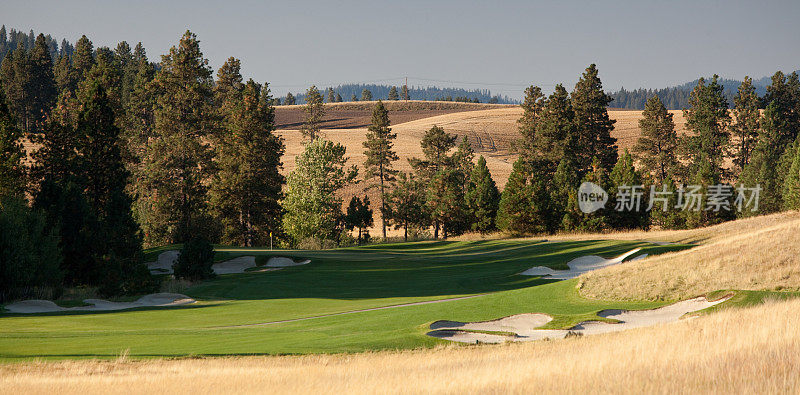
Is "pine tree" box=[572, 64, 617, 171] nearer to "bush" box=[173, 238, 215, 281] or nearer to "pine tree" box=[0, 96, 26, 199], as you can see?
"bush" box=[173, 238, 215, 281]

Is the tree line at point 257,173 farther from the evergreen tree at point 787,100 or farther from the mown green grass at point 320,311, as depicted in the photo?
the mown green grass at point 320,311

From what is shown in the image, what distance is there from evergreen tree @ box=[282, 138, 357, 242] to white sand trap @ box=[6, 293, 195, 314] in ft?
121

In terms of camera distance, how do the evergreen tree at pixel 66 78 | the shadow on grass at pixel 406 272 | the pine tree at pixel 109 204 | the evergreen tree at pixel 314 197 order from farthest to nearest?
the evergreen tree at pixel 66 78 → the evergreen tree at pixel 314 197 → the pine tree at pixel 109 204 → the shadow on grass at pixel 406 272

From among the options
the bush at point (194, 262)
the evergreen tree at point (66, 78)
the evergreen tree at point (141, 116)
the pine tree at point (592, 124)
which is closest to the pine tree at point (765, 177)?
the pine tree at point (592, 124)

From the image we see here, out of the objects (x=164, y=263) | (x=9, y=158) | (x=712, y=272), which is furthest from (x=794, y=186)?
(x=9, y=158)

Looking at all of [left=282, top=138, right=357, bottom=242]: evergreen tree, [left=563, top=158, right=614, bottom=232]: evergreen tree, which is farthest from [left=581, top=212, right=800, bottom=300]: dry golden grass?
[left=282, top=138, right=357, bottom=242]: evergreen tree

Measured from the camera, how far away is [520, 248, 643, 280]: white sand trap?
3347 cm

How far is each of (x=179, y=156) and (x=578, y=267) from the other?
Answer: 40.3 m

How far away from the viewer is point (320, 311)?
80.2 feet

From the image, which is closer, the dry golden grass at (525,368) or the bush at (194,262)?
the dry golden grass at (525,368)

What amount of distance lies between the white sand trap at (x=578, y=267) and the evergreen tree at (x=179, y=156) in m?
33.7

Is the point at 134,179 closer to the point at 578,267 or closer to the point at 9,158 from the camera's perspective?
the point at 9,158

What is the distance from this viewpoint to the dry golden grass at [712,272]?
2070 cm

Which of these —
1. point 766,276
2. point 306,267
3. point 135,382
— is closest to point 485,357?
point 135,382
